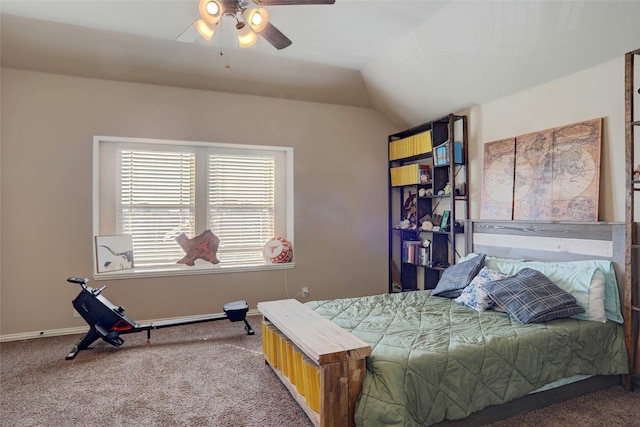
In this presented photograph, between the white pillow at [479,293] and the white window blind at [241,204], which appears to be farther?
the white window blind at [241,204]

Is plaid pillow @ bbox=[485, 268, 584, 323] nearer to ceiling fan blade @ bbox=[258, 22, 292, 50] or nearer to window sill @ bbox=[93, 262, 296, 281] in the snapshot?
ceiling fan blade @ bbox=[258, 22, 292, 50]

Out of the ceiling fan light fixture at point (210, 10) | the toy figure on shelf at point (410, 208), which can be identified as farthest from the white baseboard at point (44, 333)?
the toy figure on shelf at point (410, 208)

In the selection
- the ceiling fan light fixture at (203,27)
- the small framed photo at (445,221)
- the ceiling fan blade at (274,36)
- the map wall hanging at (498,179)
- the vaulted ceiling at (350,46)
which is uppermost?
the vaulted ceiling at (350,46)

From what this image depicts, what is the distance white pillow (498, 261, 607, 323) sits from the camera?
2.38 metres

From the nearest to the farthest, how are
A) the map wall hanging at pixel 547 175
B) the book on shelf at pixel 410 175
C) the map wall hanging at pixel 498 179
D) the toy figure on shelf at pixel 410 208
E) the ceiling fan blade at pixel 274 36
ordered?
the ceiling fan blade at pixel 274 36, the map wall hanging at pixel 547 175, the map wall hanging at pixel 498 179, the book on shelf at pixel 410 175, the toy figure on shelf at pixel 410 208

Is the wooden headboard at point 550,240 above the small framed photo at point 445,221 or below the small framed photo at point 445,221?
below

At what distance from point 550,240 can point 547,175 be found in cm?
52

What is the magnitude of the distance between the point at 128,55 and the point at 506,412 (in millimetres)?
4026

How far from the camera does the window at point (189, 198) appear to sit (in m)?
3.78

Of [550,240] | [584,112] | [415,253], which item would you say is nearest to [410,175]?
[415,253]

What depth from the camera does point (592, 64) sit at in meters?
2.66

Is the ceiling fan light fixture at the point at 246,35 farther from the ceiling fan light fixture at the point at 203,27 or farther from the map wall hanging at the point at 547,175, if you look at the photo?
the map wall hanging at the point at 547,175

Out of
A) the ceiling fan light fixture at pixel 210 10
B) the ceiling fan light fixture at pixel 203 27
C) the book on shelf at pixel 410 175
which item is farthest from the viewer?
the book on shelf at pixel 410 175

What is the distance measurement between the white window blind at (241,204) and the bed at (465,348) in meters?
1.65
